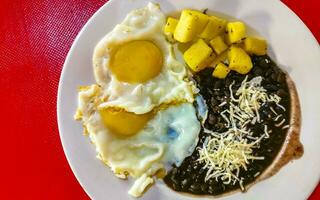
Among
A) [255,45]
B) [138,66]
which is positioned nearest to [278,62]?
[255,45]

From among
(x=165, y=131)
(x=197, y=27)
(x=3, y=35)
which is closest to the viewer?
(x=197, y=27)

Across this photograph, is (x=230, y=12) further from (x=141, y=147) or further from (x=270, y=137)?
(x=141, y=147)

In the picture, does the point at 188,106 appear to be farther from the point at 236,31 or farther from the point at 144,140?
the point at 236,31

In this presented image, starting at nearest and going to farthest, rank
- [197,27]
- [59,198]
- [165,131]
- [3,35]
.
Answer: [197,27], [165,131], [59,198], [3,35]

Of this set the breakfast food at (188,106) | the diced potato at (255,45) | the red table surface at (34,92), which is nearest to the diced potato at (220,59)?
the breakfast food at (188,106)

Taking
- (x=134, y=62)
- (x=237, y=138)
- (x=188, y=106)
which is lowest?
(x=237, y=138)

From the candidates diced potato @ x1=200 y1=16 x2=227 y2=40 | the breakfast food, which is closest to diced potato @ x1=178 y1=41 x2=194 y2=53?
the breakfast food

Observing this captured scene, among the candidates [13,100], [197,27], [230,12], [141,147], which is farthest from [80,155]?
[230,12]
